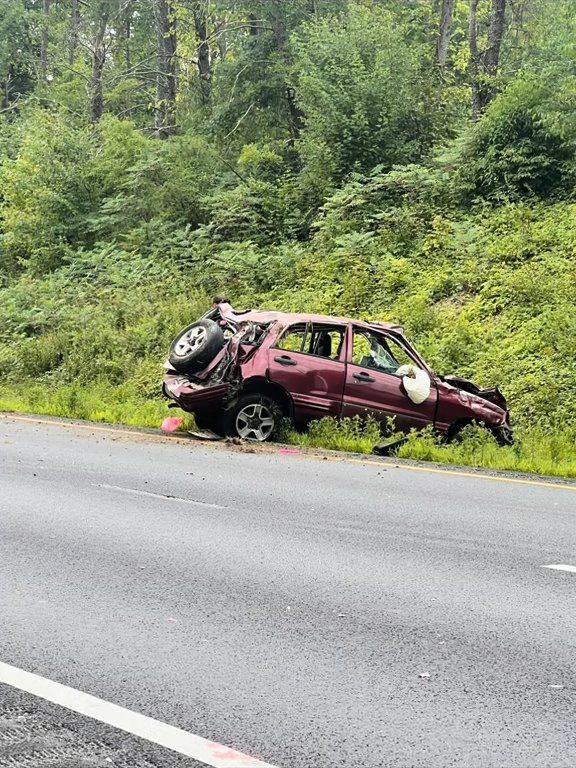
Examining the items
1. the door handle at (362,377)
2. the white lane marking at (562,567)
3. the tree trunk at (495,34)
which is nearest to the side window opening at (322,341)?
the door handle at (362,377)

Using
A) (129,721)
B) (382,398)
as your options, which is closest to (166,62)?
(382,398)

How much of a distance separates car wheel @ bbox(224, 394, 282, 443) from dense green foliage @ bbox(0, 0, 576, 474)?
1.97 feet

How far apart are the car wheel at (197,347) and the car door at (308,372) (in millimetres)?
835

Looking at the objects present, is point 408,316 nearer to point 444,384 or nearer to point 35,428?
point 444,384

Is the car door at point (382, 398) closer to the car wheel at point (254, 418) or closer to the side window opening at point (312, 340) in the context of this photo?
the side window opening at point (312, 340)

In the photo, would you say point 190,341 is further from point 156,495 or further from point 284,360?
point 156,495

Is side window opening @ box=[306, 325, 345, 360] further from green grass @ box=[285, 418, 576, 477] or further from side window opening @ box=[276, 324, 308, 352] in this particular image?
green grass @ box=[285, 418, 576, 477]

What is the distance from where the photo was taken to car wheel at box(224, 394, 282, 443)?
45.0ft

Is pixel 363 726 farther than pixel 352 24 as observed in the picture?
No

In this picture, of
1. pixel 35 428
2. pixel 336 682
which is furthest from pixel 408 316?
pixel 336 682

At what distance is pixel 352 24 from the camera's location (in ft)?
92.1

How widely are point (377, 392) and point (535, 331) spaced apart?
16.2 ft

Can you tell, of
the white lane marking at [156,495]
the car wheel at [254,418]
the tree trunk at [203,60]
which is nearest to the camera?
the white lane marking at [156,495]

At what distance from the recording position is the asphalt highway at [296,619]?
4145mm
